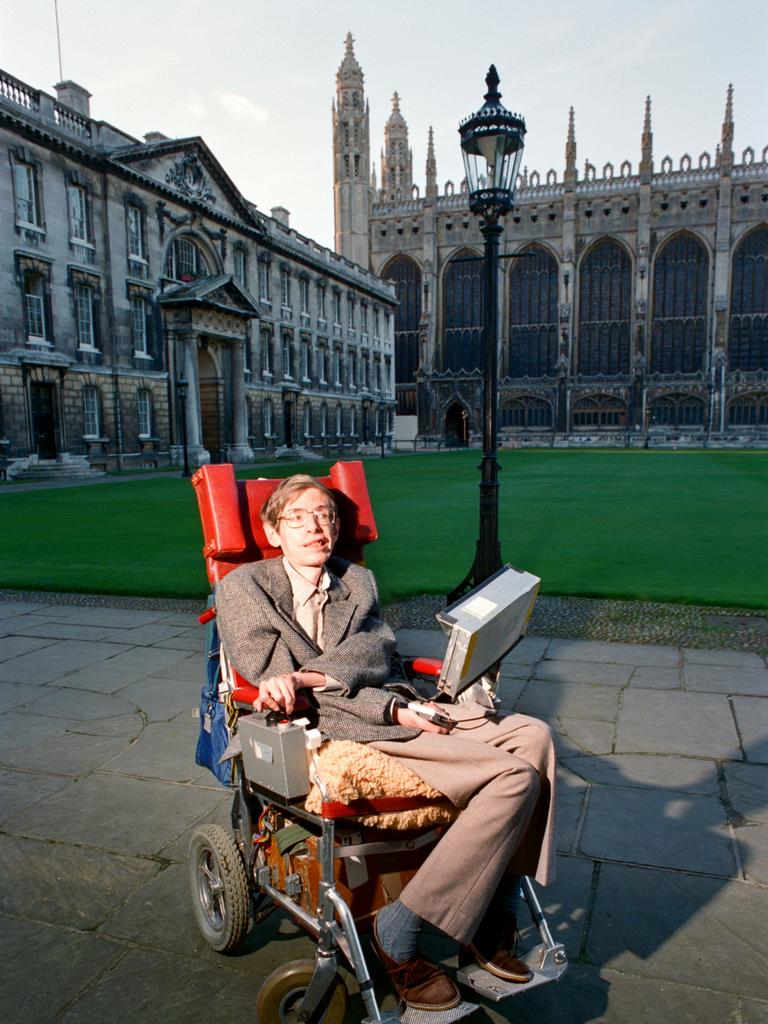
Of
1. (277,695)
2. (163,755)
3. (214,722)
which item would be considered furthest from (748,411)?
(277,695)

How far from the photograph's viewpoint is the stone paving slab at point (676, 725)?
13.2 ft

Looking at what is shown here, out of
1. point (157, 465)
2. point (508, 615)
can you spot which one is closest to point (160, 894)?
point (508, 615)

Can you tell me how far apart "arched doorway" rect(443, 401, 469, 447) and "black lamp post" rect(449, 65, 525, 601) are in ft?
199

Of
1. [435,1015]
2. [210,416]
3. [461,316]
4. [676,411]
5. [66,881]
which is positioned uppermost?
[461,316]

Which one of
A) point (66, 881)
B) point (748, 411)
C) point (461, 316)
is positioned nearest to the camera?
point (66, 881)

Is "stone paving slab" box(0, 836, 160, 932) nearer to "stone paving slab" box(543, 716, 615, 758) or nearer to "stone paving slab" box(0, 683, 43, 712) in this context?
"stone paving slab" box(0, 683, 43, 712)

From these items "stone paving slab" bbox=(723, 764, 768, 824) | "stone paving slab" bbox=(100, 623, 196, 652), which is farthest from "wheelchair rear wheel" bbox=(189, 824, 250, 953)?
"stone paving slab" bbox=(100, 623, 196, 652)

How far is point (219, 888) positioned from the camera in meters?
2.55

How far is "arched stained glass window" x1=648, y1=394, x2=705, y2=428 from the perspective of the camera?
60725 millimetres

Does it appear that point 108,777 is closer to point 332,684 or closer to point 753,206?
point 332,684

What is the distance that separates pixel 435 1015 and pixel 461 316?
68840 mm

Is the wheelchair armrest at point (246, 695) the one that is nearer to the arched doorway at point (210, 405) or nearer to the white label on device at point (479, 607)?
the white label on device at point (479, 607)

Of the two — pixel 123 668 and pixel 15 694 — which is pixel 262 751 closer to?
pixel 15 694

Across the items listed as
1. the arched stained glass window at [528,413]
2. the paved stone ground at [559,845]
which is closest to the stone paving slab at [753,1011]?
the paved stone ground at [559,845]
